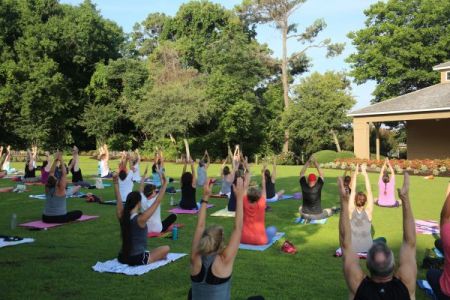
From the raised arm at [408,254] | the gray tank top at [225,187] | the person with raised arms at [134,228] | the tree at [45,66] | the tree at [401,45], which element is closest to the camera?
the raised arm at [408,254]

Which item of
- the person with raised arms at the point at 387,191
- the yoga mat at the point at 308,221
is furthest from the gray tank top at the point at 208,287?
the person with raised arms at the point at 387,191

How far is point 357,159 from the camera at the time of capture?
2870 centimetres

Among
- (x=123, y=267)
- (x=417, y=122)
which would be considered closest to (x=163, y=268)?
(x=123, y=267)

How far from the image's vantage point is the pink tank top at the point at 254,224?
862cm

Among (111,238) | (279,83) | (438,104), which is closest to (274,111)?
(279,83)

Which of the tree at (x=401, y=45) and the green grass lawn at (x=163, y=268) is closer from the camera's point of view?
the green grass lawn at (x=163, y=268)

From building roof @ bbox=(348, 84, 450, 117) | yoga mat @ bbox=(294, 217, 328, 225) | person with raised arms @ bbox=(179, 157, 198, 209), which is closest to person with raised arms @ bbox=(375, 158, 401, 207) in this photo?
yoga mat @ bbox=(294, 217, 328, 225)

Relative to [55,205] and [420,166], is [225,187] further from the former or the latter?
[420,166]

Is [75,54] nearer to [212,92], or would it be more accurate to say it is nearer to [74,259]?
[212,92]

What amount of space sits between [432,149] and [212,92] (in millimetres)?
17648

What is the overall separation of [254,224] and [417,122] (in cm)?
2635

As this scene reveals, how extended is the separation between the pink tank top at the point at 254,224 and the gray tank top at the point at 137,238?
2208 mm

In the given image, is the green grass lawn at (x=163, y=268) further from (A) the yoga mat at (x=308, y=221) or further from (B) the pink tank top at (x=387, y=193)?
(B) the pink tank top at (x=387, y=193)

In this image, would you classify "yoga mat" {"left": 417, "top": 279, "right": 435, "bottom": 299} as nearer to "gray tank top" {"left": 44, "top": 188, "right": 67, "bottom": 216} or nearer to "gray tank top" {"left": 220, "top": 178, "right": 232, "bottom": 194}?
"gray tank top" {"left": 44, "top": 188, "right": 67, "bottom": 216}
